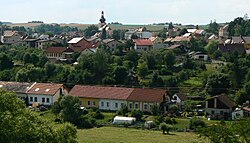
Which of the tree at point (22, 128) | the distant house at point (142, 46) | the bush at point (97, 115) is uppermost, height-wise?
the tree at point (22, 128)

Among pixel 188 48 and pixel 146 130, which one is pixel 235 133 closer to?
pixel 146 130

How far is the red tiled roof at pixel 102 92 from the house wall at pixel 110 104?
10.7 inches

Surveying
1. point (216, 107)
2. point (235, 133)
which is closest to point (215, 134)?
point (235, 133)

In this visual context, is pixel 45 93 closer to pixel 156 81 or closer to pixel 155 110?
pixel 155 110

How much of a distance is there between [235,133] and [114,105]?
69.1ft

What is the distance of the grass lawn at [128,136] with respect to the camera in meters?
24.3

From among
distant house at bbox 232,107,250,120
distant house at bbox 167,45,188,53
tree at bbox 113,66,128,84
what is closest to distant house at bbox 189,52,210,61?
distant house at bbox 167,45,188,53

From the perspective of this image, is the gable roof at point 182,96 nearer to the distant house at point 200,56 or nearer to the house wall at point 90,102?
the house wall at point 90,102

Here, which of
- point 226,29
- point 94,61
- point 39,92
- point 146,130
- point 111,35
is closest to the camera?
point 146,130

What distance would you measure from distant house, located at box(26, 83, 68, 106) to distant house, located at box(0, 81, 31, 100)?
15.6 inches

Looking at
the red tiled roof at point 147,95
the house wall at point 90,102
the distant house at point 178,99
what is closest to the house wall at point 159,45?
the distant house at point 178,99

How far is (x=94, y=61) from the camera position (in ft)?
137

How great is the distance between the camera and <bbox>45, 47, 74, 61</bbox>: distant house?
169 ft

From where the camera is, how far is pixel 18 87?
120 ft
